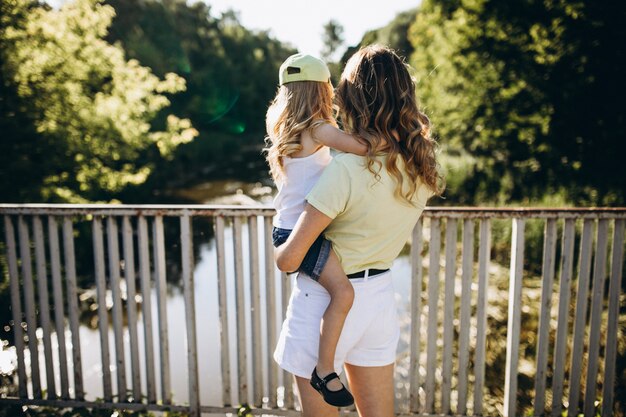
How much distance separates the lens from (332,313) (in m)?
1.54

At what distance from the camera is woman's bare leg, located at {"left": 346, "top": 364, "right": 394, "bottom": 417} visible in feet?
5.52

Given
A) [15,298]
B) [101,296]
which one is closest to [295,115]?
[101,296]

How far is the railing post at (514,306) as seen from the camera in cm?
259

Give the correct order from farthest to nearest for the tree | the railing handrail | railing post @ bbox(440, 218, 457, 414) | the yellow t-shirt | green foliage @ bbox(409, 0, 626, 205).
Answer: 1. the tree
2. green foliage @ bbox(409, 0, 626, 205)
3. railing post @ bbox(440, 218, 457, 414)
4. the railing handrail
5. the yellow t-shirt

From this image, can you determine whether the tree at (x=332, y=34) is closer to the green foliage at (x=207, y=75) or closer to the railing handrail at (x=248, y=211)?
the green foliage at (x=207, y=75)

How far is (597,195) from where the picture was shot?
8680 mm

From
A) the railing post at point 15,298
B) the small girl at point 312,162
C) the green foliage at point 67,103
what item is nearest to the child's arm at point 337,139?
the small girl at point 312,162

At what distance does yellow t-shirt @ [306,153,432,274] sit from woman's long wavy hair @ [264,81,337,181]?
0.18 meters

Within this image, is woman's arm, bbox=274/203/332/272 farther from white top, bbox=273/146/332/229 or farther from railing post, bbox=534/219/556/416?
railing post, bbox=534/219/556/416

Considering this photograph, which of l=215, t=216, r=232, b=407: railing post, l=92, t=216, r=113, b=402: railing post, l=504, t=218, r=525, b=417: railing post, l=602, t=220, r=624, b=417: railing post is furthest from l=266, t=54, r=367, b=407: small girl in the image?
l=602, t=220, r=624, b=417: railing post

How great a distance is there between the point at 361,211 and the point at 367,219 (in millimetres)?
34

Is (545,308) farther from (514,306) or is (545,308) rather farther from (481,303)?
(481,303)

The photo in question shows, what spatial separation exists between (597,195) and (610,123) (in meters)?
1.96

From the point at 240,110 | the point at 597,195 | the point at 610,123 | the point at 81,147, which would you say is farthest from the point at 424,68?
the point at 240,110
